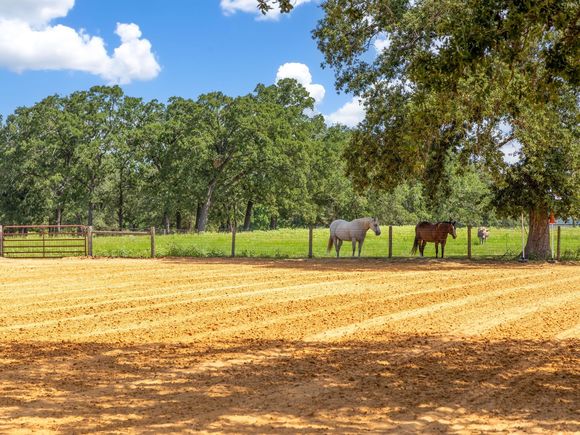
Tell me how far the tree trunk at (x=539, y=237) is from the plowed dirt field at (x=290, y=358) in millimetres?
11352

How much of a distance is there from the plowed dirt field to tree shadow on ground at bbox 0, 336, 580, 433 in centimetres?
2

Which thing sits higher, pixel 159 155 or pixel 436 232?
pixel 159 155

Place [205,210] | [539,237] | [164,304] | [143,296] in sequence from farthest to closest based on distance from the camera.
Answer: [205,210]
[539,237]
[143,296]
[164,304]

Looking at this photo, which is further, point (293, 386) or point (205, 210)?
point (205, 210)

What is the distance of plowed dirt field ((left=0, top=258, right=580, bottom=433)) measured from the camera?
5.60 meters

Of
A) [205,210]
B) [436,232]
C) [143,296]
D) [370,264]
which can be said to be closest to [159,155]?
[205,210]

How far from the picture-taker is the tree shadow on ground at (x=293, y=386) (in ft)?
17.9

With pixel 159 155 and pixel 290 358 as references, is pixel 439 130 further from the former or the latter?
pixel 159 155

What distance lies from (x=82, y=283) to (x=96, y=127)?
4823 centimetres

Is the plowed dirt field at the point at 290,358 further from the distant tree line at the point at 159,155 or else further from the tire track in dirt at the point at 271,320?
the distant tree line at the point at 159,155

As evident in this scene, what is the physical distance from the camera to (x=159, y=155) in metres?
62.2

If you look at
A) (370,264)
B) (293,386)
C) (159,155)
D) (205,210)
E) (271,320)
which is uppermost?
(159,155)

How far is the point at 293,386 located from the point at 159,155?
2265 inches

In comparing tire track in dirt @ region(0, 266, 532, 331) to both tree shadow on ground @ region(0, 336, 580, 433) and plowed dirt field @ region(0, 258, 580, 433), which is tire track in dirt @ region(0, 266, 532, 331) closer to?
plowed dirt field @ region(0, 258, 580, 433)
